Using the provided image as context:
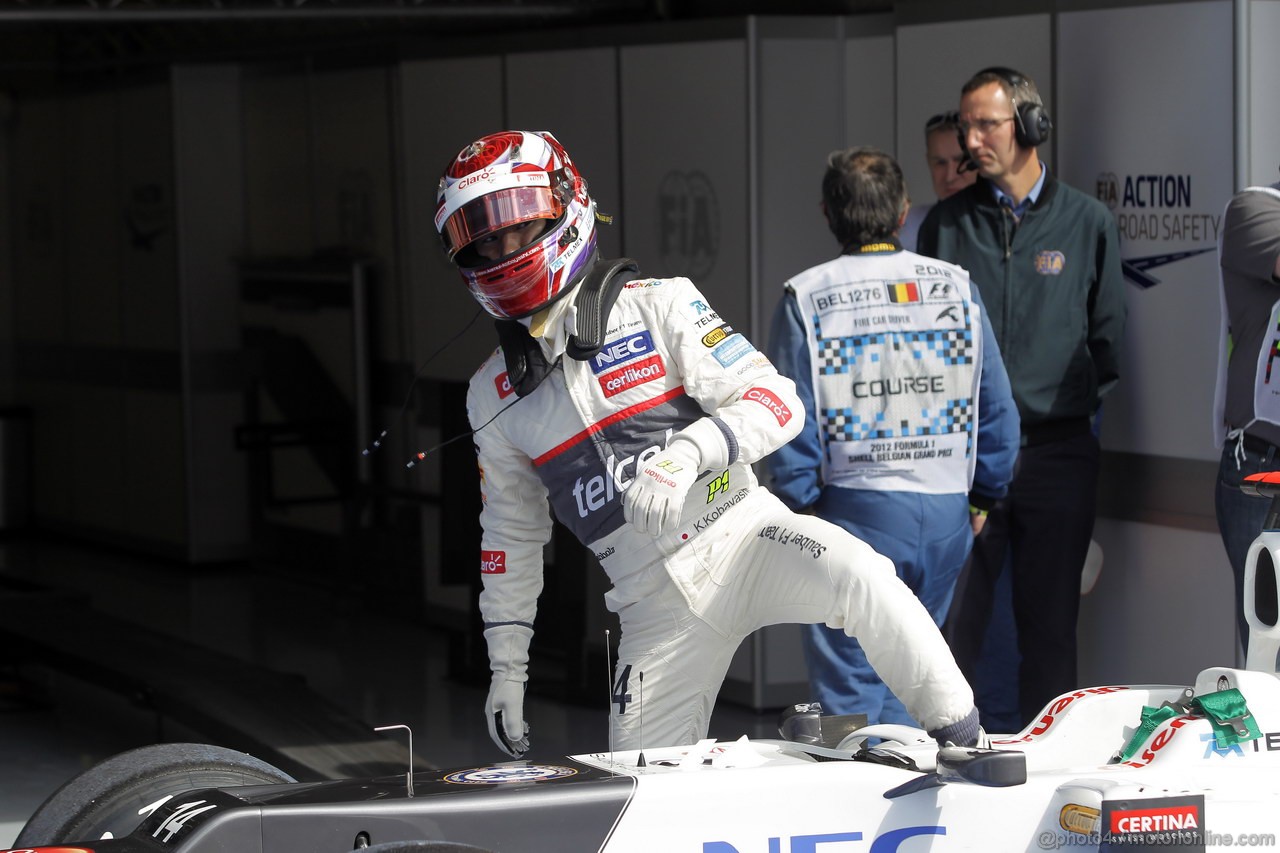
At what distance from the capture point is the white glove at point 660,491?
9.55 ft

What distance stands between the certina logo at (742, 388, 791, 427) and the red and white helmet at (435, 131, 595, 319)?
15.8 inches

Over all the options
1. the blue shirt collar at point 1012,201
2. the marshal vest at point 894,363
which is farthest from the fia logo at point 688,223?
the marshal vest at point 894,363

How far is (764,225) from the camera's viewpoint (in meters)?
5.77

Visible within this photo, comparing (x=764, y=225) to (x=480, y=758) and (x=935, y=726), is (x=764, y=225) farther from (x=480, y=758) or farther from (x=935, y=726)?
(x=935, y=726)

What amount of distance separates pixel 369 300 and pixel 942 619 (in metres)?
4.42

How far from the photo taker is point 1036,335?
4.56 metres

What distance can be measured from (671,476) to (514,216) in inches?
22.9

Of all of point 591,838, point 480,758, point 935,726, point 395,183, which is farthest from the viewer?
point 395,183

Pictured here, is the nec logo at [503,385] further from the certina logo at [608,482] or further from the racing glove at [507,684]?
the racing glove at [507,684]

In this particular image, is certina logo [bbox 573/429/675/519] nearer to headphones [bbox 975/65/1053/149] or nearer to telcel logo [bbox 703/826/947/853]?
telcel logo [bbox 703/826/947/853]

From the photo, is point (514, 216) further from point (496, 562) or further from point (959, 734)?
point (959, 734)

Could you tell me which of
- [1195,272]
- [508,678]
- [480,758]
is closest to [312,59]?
[480,758]

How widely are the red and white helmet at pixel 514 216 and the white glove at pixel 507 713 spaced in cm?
70

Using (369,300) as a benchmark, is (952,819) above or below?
below
